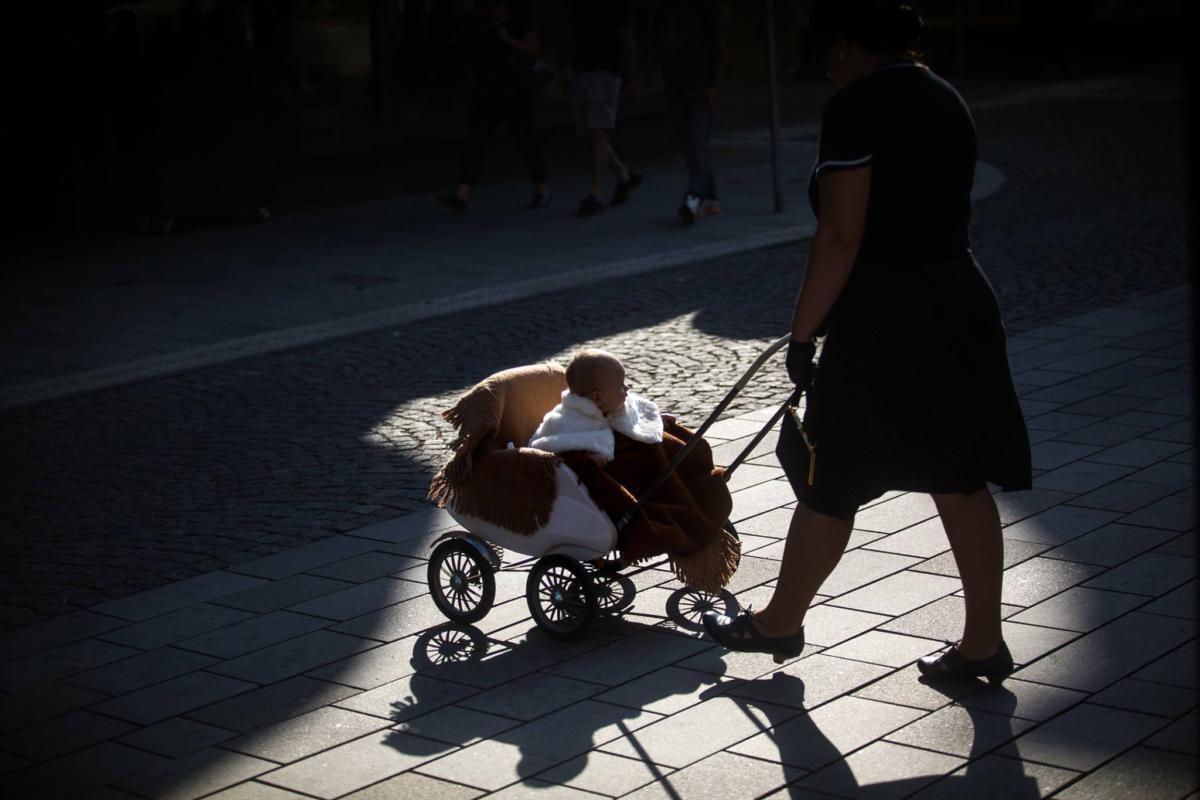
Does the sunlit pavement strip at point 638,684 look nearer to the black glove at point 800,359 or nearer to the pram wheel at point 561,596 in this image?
the pram wheel at point 561,596

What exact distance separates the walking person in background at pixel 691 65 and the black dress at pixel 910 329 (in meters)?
8.67

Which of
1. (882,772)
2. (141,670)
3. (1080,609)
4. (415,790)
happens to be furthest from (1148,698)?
(141,670)

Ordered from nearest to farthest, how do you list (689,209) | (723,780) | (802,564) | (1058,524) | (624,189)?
(723,780)
(802,564)
(1058,524)
(689,209)
(624,189)

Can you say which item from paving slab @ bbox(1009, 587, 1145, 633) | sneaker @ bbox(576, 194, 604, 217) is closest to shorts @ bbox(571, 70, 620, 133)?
sneaker @ bbox(576, 194, 604, 217)

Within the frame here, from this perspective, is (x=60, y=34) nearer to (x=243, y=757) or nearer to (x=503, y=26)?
(x=503, y=26)

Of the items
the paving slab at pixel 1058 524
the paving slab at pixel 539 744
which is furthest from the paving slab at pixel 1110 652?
the paving slab at pixel 539 744

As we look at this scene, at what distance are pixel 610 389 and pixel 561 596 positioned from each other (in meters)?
0.61

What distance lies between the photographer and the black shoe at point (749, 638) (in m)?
4.44

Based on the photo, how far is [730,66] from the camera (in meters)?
28.4

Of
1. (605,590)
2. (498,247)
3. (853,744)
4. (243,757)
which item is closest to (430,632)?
(605,590)

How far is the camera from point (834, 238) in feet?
13.2

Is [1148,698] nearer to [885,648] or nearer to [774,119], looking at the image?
[885,648]

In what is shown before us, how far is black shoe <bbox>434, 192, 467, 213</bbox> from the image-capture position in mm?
13977

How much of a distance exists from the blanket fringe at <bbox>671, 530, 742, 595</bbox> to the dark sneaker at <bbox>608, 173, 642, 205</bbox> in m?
9.56
